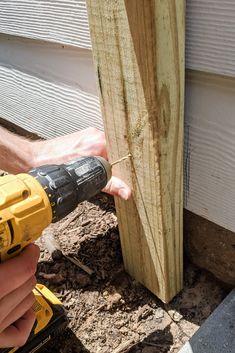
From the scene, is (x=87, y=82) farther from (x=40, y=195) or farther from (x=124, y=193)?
(x=40, y=195)

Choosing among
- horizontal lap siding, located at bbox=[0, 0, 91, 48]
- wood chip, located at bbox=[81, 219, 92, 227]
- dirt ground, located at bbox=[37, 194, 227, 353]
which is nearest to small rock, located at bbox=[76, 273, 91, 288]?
dirt ground, located at bbox=[37, 194, 227, 353]

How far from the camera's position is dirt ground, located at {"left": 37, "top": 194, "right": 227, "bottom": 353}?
128cm

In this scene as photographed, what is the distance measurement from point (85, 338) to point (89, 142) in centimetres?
66

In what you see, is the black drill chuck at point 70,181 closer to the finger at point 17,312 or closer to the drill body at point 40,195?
the drill body at point 40,195

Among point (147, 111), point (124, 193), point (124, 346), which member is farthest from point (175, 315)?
point (147, 111)

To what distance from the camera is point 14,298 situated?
102 cm

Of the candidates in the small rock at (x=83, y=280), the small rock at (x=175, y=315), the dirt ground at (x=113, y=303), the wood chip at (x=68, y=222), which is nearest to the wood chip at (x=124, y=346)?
the dirt ground at (x=113, y=303)

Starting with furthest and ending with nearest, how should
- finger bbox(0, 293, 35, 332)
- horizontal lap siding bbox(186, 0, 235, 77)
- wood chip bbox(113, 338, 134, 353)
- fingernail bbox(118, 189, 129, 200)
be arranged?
wood chip bbox(113, 338, 134, 353), fingernail bbox(118, 189, 129, 200), finger bbox(0, 293, 35, 332), horizontal lap siding bbox(186, 0, 235, 77)

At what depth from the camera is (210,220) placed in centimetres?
119

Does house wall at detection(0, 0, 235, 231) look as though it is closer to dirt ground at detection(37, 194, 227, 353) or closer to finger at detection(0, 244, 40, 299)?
dirt ground at detection(37, 194, 227, 353)

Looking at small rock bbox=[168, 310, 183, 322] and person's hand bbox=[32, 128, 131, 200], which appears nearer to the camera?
person's hand bbox=[32, 128, 131, 200]

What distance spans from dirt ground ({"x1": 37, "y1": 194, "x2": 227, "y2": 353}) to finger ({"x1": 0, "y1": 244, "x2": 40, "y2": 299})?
1.46 ft

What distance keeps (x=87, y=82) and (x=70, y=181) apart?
526mm

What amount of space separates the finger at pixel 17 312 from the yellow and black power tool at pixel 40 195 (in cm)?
19
